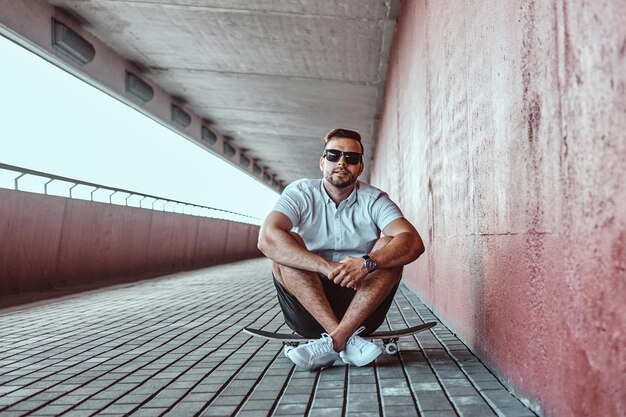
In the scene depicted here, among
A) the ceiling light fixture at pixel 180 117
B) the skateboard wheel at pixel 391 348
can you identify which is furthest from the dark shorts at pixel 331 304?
the ceiling light fixture at pixel 180 117

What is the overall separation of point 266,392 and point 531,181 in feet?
4.82

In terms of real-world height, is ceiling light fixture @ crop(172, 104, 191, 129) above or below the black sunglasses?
above

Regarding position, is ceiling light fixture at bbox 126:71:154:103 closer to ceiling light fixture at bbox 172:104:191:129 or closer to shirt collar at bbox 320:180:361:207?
ceiling light fixture at bbox 172:104:191:129

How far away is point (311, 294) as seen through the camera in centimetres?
300

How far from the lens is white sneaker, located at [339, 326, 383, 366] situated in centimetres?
291

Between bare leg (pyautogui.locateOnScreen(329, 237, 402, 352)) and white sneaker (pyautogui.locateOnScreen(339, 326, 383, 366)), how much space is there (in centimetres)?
8

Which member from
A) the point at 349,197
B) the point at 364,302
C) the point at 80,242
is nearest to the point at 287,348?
the point at 364,302

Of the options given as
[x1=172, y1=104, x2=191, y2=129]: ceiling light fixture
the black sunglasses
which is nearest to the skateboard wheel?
the black sunglasses

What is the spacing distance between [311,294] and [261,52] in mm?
6900

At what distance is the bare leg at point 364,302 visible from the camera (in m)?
2.89

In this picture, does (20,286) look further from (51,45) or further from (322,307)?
(322,307)

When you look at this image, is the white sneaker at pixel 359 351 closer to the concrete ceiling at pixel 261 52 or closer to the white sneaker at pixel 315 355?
the white sneaker at pixel 315 355

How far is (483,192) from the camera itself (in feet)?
9.49

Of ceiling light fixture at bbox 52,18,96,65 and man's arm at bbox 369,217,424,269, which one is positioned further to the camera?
ceiling light fixture at bbox 52,18,96,65
